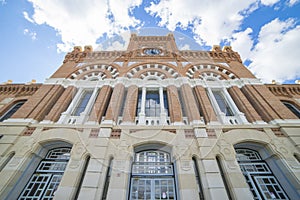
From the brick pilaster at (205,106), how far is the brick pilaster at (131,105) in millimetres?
3842

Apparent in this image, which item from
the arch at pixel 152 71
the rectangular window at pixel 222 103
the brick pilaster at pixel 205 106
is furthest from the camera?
the arch at pixel 152 71

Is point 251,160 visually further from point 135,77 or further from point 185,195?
point 135,77

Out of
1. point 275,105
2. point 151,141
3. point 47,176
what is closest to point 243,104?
point 275,105

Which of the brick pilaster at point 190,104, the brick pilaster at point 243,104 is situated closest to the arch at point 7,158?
the brick pilaster at point 190,104

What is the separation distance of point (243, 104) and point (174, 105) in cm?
408

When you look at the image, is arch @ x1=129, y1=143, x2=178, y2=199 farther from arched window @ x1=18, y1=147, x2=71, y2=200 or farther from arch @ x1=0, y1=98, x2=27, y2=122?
arch @ x1=0, y1=98, x2=27, y2=122

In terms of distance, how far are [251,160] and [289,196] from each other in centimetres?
155

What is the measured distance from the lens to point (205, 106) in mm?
7645

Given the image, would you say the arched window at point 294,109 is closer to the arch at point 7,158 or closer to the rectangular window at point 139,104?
the rectangular window at point 139,104

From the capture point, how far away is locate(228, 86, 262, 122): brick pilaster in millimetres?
7215

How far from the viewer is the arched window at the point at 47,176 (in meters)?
5.38

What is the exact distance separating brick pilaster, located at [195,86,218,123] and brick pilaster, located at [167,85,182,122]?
1.32 m

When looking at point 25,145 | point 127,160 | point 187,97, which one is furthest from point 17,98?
point 187,97

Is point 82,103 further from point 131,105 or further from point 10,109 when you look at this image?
point 10,109
